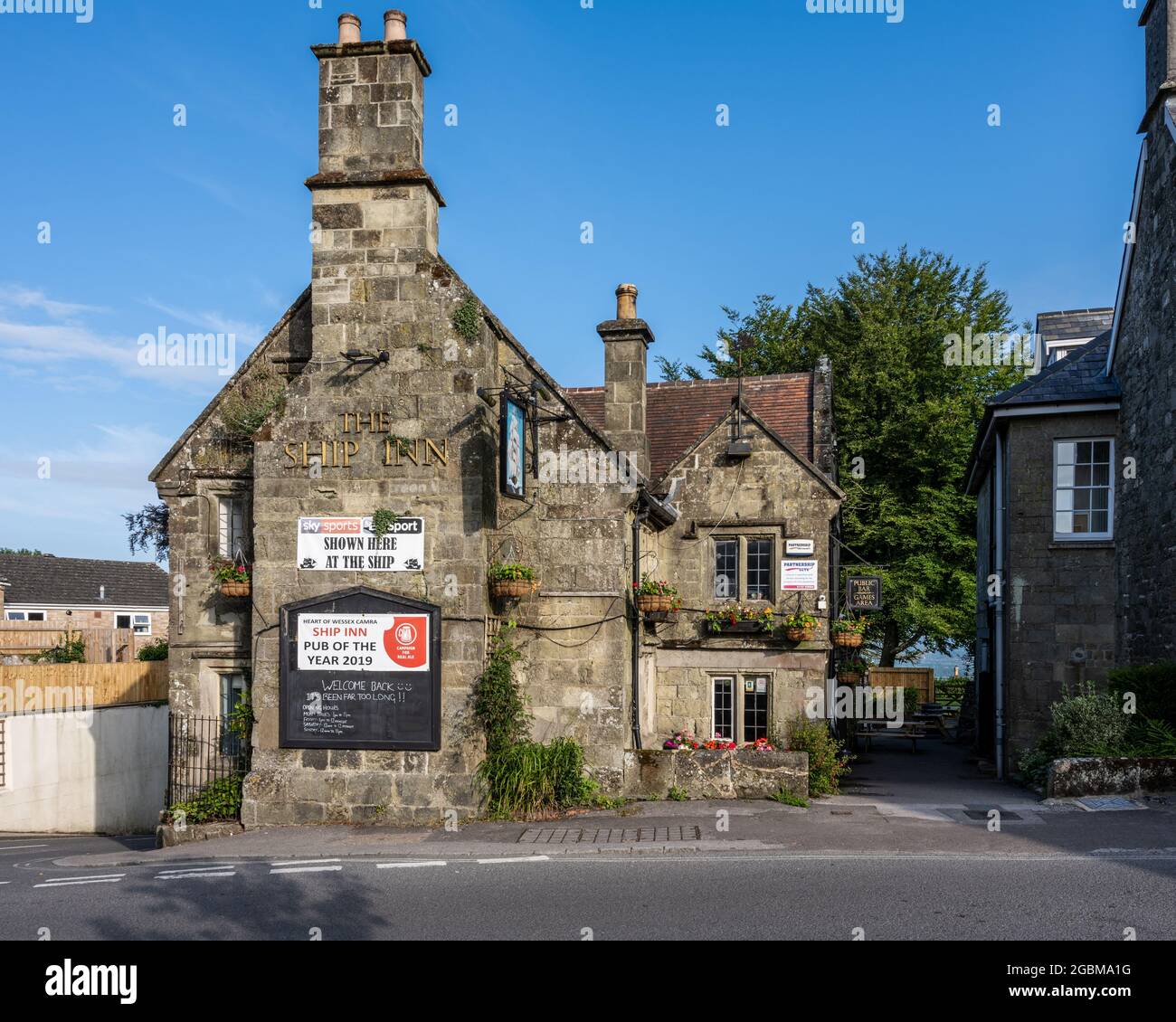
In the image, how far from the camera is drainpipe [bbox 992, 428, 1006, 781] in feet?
62.8

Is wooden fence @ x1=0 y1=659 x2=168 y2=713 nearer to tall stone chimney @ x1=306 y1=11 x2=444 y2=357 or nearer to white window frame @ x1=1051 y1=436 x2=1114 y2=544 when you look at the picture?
tall stone chimney @ x1=306 y1=11 x2=444 y2=357

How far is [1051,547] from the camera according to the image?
18.8 meters

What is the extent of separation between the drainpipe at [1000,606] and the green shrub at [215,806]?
1369 centimetres

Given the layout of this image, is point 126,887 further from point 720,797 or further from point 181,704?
point 720,797

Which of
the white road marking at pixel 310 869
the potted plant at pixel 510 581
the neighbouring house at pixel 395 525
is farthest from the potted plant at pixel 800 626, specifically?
the white road marking at pixel 310 869

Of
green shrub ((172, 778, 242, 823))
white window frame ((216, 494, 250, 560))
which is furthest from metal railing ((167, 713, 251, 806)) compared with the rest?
white window frame ((216, 494, 250, 560))

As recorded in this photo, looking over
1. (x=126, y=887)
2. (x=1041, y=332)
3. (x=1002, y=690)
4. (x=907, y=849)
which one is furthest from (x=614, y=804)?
(x=1041, y=332)

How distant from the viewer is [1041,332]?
2598 cm

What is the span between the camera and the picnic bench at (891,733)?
27062 mm

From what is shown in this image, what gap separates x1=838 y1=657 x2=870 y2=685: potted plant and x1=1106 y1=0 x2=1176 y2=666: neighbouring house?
528cm

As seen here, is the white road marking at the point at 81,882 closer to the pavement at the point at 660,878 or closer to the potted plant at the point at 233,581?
the pavement at the point at 660,878

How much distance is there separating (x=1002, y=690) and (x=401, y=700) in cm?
1206

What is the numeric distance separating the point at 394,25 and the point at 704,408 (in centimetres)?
1108

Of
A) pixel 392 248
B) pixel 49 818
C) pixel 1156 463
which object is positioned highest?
pixel 392 248
